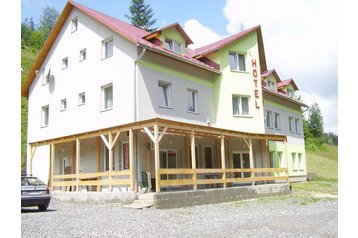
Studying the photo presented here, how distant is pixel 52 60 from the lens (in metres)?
21.6

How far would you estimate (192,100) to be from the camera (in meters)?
18.9

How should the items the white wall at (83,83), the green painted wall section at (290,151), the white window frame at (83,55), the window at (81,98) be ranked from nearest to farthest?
the white wall at (83,83)
the window at (81,98)
the white window frame at (83,55)
the green painted wall section at (290,151)

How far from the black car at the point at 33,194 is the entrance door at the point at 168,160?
20.4 feet

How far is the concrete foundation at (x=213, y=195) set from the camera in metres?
12.4

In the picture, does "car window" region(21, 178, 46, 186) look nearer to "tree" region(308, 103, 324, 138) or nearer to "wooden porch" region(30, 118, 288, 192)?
"wooden porch" region(30, 118, 288, 192)

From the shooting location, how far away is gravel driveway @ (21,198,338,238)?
24.9 ft

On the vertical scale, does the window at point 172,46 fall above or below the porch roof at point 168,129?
above

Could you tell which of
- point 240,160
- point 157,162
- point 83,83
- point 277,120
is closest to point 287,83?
point 277,120

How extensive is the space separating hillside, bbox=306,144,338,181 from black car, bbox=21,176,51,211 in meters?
19.9

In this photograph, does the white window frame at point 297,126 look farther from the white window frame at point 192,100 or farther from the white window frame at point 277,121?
the white window frame at point 192,100

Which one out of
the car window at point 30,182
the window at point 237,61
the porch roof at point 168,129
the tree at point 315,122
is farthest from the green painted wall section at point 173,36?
the tree at point 315,122

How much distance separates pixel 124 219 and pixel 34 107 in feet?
49.0

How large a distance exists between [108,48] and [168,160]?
6219 millimetres
